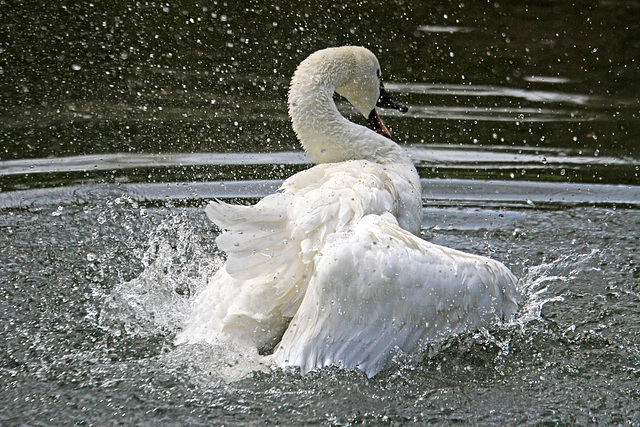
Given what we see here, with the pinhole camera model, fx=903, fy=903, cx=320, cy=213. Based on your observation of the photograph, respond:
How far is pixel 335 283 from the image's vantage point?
433 centimetres

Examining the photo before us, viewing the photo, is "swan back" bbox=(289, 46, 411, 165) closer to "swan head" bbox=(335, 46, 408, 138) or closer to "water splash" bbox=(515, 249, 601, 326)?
"swan head" bbox=(335, 46, 408, 138)

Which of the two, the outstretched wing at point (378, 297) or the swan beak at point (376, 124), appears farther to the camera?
the swan beak at point (376, 124)

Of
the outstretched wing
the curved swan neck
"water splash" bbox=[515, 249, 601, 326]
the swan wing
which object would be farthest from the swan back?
"water splash" bbox=[515, 249, 601, 326]

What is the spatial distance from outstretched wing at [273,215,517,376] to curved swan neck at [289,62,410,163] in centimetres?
107

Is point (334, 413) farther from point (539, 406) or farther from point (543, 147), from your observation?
point (543, 147)

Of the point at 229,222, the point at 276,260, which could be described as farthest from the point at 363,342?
the point at 229,222

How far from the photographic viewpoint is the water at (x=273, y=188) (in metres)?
4.60

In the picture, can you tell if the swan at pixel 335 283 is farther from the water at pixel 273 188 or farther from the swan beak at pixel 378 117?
the swan beak at pixel 378 117

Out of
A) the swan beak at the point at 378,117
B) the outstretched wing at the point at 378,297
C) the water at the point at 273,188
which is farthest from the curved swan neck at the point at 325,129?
the water at the point at 273,188

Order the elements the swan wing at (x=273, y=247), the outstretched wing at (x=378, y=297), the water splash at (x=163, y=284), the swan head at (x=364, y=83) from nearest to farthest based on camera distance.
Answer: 1. the outstretched wing at (x=378, y=297)
2. the swan wing at (x=273, y=247)
3. the water splash at (x=163, y=284)
4. the swan head at (x=364, y=83)

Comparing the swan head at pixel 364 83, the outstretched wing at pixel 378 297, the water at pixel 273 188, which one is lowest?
the water at pixel 273 188

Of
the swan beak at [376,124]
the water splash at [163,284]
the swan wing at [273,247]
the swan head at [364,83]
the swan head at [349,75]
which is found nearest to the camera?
the swan wing at [273,247]

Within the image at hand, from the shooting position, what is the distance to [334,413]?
4.40m

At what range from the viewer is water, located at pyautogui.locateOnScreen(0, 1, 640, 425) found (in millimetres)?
4602
